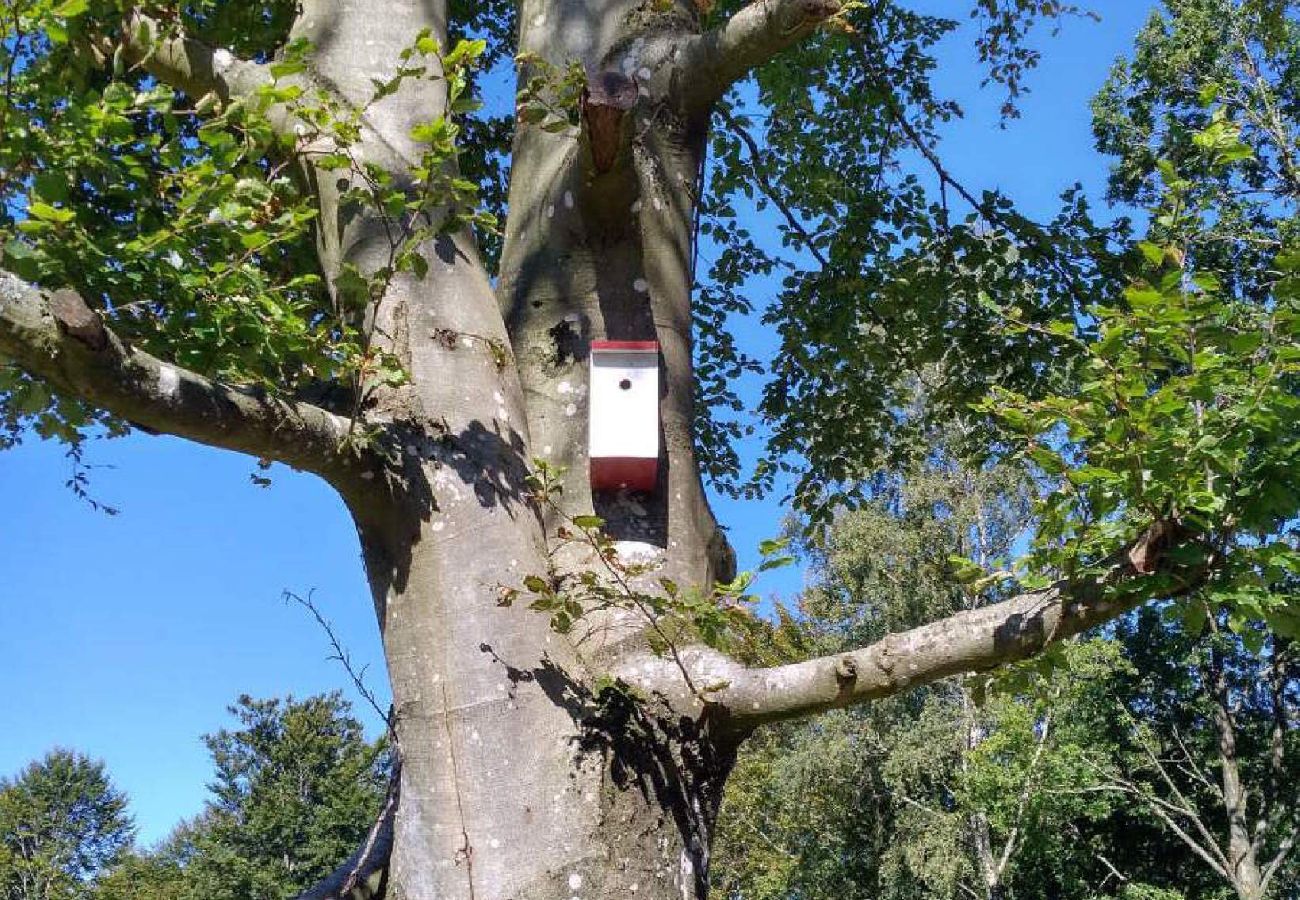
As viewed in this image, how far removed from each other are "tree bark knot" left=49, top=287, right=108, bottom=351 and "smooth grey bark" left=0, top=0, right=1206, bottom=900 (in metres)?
0.02

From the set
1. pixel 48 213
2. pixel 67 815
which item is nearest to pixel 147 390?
pixel 48 213

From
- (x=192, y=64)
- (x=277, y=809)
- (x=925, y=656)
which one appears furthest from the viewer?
(x=277, y=809)

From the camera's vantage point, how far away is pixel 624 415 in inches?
121

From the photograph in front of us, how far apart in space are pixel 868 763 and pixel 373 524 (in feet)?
74.1

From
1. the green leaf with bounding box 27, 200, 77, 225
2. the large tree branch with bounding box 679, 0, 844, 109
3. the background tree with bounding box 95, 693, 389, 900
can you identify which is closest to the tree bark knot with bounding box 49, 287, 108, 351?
the green leaf with bounding box 27, 200, 77, 225

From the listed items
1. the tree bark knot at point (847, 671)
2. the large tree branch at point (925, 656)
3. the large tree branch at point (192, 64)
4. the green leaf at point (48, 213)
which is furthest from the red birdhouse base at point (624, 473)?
the large tree branch at point (192, 64)

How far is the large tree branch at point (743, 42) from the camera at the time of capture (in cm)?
321

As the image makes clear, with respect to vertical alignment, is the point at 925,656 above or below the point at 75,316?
below

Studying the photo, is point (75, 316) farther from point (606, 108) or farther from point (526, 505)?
point (606, 108)

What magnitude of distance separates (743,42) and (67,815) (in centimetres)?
5906

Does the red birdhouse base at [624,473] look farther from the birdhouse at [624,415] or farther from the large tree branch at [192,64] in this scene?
the large tree branch at [192,64]

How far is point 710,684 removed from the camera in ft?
8.98

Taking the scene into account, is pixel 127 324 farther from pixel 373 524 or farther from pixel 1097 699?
pixel 1097 699

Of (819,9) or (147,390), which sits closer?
(147,390)
